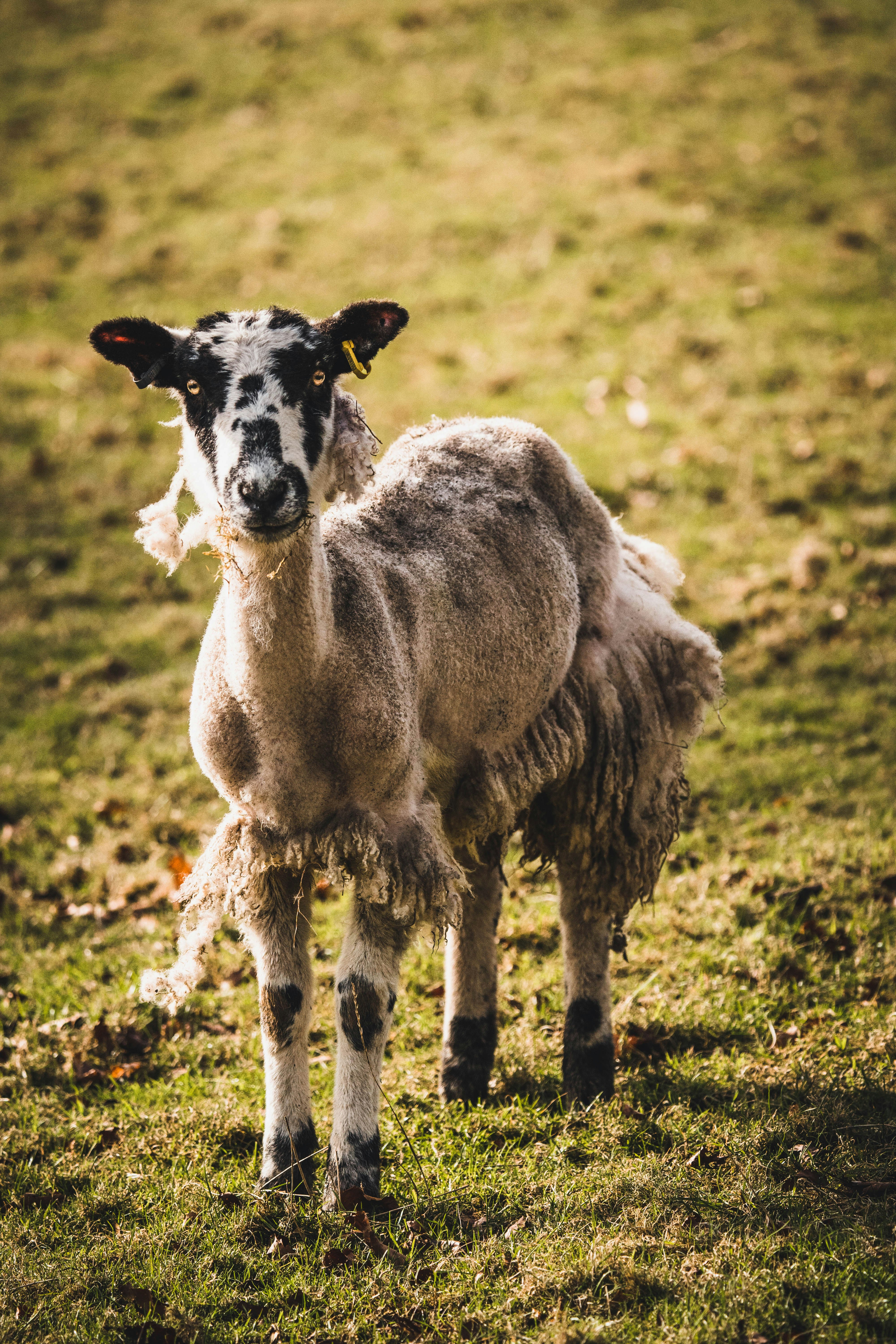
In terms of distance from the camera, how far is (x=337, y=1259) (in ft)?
12.1

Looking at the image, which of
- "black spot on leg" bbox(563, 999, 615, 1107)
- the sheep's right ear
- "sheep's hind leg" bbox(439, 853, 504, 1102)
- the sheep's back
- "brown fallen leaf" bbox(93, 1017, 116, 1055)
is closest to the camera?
the sheep's right ear

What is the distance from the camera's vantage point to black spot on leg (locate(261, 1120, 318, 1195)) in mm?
4059

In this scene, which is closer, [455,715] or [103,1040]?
[455,715]

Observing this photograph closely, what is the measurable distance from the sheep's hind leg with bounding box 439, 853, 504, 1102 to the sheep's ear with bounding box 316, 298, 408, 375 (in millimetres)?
2118

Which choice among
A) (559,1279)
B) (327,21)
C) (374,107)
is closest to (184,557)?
(559,1279)

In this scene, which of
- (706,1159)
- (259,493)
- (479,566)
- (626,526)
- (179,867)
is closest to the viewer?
(259,493)

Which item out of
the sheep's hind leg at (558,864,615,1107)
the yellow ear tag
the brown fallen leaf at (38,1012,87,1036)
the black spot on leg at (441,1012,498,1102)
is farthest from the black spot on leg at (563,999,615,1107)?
the yellow ear tag

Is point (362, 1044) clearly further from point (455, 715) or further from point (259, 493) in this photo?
point (259, 493)

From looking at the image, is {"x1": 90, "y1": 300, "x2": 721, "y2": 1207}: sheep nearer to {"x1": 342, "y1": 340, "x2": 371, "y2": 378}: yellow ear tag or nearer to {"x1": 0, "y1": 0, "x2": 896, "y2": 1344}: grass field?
{"x1": 342, "y1": 340, "x2": 371, "y2": 378}: yellow ear tag

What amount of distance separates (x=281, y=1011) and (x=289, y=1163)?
539 millimetres

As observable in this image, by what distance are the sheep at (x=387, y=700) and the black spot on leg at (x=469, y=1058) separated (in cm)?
1

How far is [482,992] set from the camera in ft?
16.3

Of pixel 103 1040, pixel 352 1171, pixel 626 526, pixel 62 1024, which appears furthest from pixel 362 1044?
pixel 626 526

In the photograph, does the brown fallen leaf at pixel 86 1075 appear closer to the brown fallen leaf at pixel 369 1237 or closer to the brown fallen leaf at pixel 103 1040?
the brown fallen leaf at pixel 103 1040
